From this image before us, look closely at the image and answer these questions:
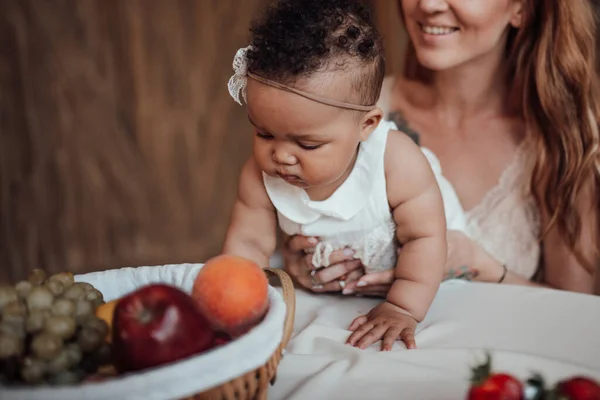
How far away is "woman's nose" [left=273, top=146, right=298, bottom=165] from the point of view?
46.6 inches

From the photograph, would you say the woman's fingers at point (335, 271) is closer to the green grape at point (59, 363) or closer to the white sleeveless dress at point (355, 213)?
the white sleeveless dress at point (355, 213)

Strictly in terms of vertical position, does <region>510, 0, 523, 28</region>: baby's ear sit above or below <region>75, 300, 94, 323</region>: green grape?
above

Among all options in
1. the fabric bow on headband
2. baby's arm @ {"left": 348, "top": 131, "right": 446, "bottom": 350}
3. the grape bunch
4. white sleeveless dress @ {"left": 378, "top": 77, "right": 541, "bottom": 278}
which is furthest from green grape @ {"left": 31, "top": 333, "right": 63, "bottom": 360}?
white sleeveless dress @ {"left": 378, "top": 77, "right": 541, "bottom": 278}

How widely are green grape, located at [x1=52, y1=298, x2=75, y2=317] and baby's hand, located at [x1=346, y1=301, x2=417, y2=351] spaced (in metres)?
0.50

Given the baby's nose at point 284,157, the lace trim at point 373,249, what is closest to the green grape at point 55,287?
the baby's nose at point 284,157

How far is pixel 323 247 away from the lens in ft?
4.69

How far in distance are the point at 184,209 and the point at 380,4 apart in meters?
1.36

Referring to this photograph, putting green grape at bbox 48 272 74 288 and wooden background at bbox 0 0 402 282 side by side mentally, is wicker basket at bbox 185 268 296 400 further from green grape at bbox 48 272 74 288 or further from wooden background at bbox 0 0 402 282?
wooden background at bbox 0 0 402 282

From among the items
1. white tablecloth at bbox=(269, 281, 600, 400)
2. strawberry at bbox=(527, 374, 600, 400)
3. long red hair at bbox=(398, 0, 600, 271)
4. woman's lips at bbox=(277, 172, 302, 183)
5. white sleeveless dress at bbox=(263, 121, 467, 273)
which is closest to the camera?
A: strawberry at bbox=(527, 374, 600, 400)

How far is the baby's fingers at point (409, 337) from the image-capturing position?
114 centimetres

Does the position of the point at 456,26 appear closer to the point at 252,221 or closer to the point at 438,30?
the point at 438,30

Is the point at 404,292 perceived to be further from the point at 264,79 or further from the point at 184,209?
the point at 184,209

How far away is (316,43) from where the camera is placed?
3.68ft

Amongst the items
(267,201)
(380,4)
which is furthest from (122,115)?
(267,201)
